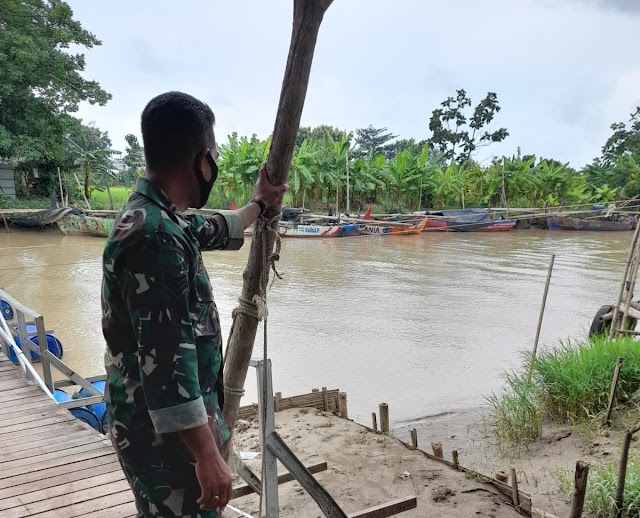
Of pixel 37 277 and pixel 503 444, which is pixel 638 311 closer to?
pixel 503 444

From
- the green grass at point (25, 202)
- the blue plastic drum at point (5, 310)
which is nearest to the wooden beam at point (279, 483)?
the blue plastic drum at point (5, 310)

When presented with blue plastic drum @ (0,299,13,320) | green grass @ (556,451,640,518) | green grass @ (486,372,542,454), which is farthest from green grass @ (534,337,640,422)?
blue plastic drum @ (0,299,13,320)

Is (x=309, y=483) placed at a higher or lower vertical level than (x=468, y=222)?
lower

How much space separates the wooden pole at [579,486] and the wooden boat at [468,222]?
20.4 m

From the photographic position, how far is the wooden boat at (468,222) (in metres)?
22.9

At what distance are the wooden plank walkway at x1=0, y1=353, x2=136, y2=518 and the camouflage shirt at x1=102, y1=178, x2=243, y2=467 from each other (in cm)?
142

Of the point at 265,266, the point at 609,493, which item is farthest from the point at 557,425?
the point at 265,266

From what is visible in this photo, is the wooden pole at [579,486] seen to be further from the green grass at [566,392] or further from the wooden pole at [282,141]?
the green grass at [566,392]

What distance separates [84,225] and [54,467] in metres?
17.4

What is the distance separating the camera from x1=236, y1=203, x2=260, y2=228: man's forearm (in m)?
1.59

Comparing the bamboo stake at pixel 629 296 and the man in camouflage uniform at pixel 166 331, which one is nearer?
the man in camouflage uniform at pixel 166 331

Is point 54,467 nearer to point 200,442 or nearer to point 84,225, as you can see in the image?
point 200,442

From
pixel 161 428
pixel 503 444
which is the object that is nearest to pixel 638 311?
pixel 503 444

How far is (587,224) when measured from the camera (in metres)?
25.2
